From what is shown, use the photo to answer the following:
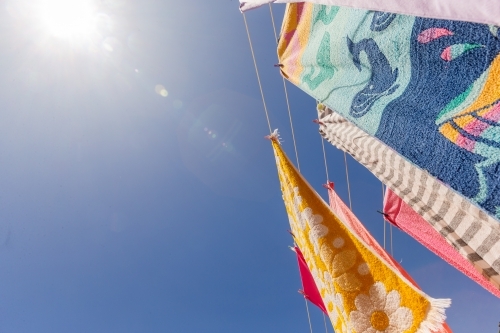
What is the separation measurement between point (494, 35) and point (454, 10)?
0.29 meters

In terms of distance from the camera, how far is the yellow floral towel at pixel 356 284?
1614mm

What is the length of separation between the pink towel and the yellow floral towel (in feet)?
2.12

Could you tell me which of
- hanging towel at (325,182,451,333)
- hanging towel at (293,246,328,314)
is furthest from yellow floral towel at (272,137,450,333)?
hanging towel at (293,246,328,314)

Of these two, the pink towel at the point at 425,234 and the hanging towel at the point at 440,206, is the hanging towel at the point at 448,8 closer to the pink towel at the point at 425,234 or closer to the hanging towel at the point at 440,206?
the hanging towel at the point at 440,206

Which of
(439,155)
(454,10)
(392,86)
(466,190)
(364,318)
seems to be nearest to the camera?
(454,10)

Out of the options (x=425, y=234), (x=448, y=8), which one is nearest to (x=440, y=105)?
(x=448, y=8)

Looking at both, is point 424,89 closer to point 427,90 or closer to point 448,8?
point 427,90

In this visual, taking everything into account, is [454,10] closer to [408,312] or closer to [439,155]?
[439,155]

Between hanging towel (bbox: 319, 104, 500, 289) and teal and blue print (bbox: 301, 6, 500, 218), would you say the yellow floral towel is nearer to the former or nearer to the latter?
hanging towel (bbox: 319, 104, 500, 289)

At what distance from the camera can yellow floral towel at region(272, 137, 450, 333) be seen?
1.61m

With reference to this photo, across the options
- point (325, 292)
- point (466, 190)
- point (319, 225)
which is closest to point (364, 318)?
point (325, 292)

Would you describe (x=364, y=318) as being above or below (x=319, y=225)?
below

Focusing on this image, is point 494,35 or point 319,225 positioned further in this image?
point 319,225

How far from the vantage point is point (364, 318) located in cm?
181
